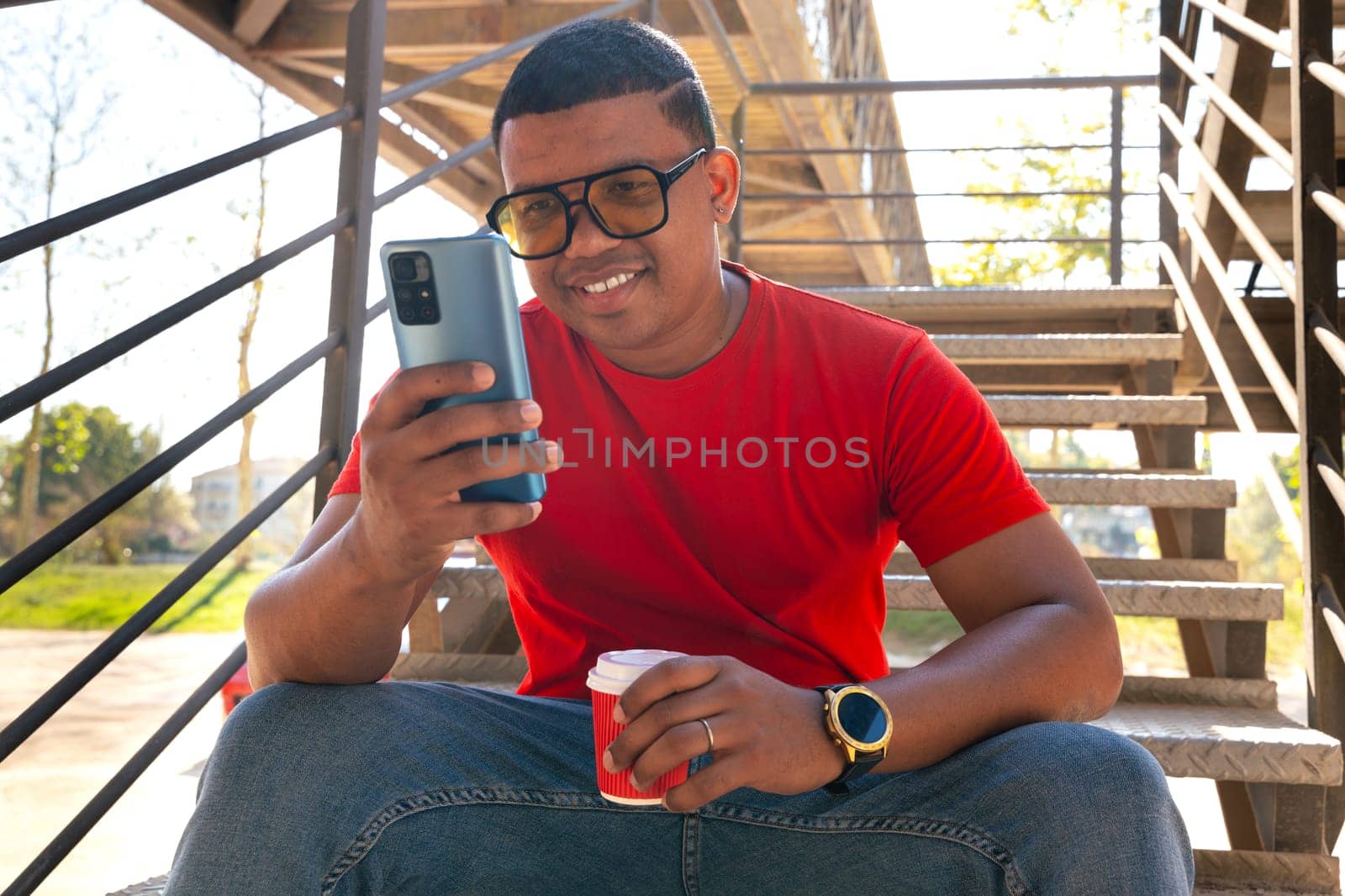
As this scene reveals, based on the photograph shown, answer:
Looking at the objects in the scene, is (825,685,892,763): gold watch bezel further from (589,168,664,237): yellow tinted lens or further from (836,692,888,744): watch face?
(589,168,664,237): yellow tinted lens

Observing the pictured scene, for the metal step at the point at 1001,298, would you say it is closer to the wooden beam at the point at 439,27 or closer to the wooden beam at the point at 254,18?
the wooden beam at the point at 439,27

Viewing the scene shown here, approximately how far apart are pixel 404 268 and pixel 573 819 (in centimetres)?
71

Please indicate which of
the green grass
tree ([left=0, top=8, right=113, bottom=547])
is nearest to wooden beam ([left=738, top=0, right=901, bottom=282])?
tree ([left=0, top=8, right=113, bottom=547])

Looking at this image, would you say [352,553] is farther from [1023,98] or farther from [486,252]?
[1023,98]

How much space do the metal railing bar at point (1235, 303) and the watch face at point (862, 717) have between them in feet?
5.44

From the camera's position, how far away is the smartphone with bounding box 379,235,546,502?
1.20 m

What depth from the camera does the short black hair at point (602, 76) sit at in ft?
5.57

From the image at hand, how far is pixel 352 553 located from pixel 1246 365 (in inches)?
130

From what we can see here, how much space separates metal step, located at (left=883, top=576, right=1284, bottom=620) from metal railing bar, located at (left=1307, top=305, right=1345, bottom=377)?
1.83 feet

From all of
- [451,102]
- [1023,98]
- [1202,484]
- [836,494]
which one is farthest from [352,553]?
[1023,98]

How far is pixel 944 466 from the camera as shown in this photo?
5.20 feet

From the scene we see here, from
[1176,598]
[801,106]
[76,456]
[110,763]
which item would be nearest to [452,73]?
[1176,598]

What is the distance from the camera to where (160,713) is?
13289mm

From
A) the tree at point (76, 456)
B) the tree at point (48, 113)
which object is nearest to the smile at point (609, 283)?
the tree at point (48, 113)
